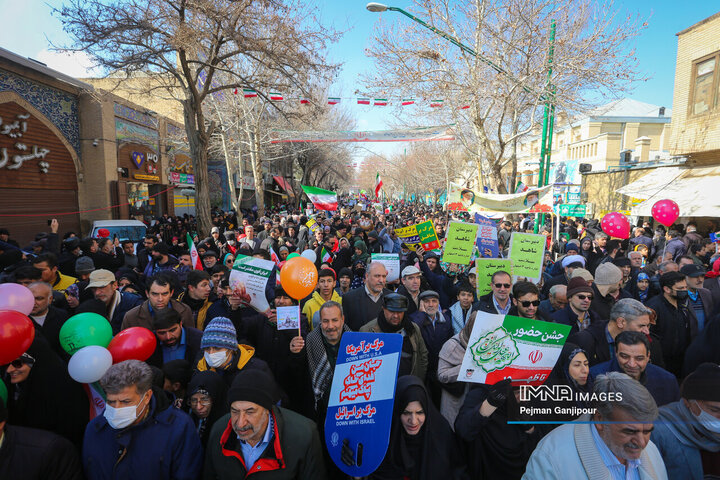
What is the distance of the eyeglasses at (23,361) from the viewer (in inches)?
96.1

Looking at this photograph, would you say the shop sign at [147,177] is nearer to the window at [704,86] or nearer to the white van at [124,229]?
the white van at [124,229]

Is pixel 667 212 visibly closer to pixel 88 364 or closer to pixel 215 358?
pixel 215 358

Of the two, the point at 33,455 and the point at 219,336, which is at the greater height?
the point at 219,336

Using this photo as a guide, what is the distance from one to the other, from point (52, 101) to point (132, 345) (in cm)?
1645

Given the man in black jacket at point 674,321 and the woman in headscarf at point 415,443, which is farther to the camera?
the man in black jacket at point 674,321

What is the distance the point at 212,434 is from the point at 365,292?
2.60 m

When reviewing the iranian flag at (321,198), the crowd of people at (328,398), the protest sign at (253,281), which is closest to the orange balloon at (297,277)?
the crowd of people at (328,398)

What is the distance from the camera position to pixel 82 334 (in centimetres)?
276

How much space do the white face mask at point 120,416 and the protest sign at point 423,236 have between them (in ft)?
21.2

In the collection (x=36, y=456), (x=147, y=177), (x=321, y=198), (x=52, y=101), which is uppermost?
(x=52, y=101)

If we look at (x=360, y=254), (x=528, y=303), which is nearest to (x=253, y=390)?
(x=528, y=303)

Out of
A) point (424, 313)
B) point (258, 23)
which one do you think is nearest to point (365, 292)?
point (424, 313)

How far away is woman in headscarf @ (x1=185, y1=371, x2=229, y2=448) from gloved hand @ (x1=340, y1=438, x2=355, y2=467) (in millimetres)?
913

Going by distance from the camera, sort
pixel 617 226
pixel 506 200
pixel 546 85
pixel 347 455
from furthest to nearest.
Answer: pixel 546 85 < pixel 506 200 < pixel 617 226 < pixel 347 455
